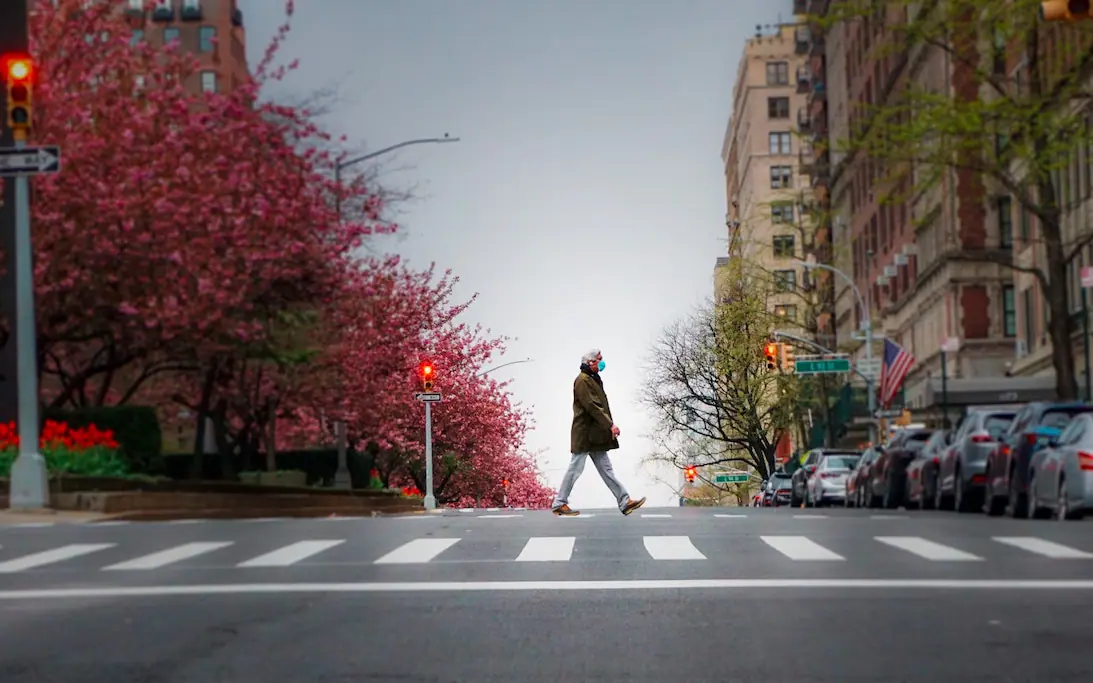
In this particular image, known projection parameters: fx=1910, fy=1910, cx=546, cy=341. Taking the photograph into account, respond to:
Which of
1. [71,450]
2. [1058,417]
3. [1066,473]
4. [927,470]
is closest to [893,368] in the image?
[927,470]

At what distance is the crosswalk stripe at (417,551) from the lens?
1550cm

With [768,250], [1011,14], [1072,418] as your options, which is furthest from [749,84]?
[1072,418]

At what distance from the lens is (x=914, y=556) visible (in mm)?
15367

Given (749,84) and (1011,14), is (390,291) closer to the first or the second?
(1011,14)

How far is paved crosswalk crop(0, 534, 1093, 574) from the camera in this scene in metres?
15.4

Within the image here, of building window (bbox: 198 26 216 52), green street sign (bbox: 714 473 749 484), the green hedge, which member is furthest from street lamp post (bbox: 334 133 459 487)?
building window (bbox: 198 26 216 52)

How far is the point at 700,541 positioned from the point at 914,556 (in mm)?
2674

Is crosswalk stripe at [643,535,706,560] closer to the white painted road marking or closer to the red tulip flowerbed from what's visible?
the white painted road marking

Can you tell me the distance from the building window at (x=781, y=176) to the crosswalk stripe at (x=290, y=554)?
132588 millimetres

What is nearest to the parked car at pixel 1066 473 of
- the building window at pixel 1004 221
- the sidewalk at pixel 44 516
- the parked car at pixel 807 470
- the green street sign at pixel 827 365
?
the sidewalk at pixel 44 516

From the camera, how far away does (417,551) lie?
653 inches

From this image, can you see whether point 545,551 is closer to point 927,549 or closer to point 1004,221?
point 927,549

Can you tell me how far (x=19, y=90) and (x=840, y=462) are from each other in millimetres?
29131

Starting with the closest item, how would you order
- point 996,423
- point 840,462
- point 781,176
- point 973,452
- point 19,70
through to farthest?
point 19,70 → point 973,452 → point 996,423 → point 840,462 → point 781,176
